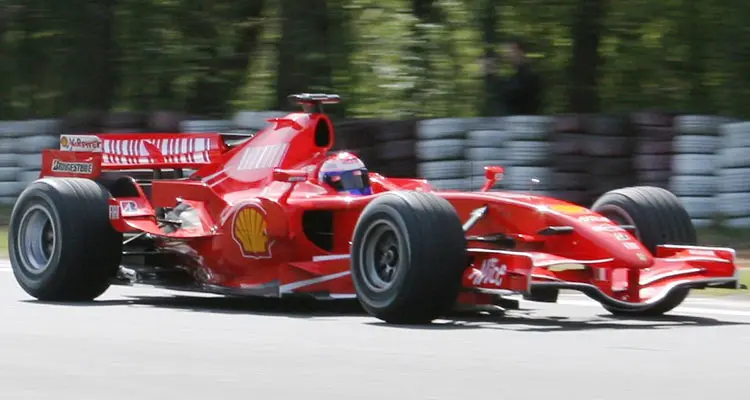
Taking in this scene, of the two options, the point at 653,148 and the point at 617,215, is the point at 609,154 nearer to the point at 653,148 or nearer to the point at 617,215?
the point at 653,148

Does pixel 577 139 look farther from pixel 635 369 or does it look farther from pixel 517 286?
pixel 635 369

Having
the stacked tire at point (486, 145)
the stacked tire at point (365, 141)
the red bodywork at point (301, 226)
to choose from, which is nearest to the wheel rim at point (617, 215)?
the red bodywork at point (301, 226)

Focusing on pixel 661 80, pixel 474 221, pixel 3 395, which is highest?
pixel 661 80

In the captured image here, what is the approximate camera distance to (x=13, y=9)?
22.8m

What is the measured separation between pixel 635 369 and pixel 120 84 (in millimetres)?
16457

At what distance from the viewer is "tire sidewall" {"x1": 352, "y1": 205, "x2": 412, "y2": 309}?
881 cm

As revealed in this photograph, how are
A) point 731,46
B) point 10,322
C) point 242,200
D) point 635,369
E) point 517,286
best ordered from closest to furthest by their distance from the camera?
1. point 635,369
2. point 517,286
3. point 10,322
4. point 242,200
5. point 731,46

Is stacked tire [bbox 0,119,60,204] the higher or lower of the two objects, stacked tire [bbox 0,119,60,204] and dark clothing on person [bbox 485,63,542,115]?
the lower

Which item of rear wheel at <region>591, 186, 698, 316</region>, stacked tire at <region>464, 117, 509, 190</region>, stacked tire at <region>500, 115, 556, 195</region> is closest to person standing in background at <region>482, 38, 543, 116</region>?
stacked tire at <region>464, 117, 509, 190</region>

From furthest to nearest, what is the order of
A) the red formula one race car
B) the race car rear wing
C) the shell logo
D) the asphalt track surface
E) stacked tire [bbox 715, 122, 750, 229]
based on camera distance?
stacked tire [bbox 715, 122, 750, 229]
the race car rear wing
the shell logo
the red formula one race car
the asphalt track surface

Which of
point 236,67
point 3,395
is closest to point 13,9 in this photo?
point 236,67

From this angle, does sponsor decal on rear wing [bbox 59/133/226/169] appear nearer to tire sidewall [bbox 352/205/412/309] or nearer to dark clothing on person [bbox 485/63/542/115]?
tire sidewall [bbox 352/205/412/309]

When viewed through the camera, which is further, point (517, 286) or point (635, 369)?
point (517, 286)

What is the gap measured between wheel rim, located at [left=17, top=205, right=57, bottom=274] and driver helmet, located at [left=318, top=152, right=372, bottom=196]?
83.6 inches
